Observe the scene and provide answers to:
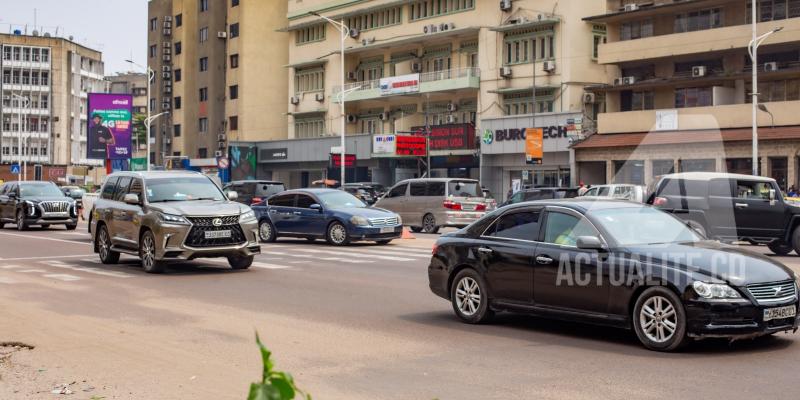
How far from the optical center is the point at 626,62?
49750 millimetres

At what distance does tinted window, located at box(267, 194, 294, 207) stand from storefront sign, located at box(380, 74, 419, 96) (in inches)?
1358

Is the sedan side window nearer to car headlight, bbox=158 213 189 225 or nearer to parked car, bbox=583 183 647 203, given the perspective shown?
car headlight, bbox=158 213 189 225

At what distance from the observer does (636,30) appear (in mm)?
50031

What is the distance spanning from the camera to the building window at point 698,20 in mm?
46312

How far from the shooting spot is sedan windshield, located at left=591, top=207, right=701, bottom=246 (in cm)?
980

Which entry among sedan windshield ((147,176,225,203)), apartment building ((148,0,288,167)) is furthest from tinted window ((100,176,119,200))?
apartment building ((148,0,288,167))

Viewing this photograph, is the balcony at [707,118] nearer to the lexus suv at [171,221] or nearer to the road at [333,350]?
the lexus suv at [171,221]

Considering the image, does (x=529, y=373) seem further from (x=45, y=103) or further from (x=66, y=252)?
(x=45, y=103)

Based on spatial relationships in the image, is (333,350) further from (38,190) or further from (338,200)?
(38,190)

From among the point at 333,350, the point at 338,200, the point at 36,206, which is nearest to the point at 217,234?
the point at 333,350

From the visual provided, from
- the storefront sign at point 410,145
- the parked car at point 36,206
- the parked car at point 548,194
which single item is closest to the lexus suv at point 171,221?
the parked car at point 36,206

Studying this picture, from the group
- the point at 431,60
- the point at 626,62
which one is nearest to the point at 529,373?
the point at 626,62

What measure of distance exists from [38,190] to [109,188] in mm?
16071

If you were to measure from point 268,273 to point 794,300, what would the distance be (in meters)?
10.5
